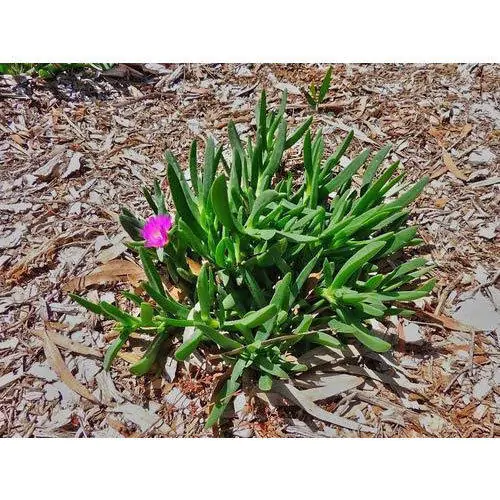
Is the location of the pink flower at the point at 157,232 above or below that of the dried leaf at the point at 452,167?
below

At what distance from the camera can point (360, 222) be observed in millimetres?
1884

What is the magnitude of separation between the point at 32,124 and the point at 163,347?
3.77ft

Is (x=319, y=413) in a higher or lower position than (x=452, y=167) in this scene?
lower

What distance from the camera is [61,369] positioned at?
1.96 m

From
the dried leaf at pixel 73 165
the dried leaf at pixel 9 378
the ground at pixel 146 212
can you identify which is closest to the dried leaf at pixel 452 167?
the ground at pixel 146 212

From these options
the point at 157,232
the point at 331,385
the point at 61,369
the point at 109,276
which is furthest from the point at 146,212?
the point at 331,385

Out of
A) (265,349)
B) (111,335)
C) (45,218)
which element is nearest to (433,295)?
(265,349)

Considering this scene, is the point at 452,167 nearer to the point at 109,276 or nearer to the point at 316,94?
the point at 316,94

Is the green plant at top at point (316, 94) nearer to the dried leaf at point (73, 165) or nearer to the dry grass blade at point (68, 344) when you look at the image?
the dried leaf at point (73, 165)

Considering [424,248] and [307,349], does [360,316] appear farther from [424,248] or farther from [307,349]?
[424,248]

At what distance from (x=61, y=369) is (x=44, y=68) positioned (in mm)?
1368

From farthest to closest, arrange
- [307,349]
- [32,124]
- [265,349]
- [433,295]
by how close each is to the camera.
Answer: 1. [32,124]
2. [433,295]
3. [307,349]
4. [265,349]

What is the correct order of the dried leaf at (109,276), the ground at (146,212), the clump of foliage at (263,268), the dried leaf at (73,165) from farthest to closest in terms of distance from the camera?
the dried leaf at (73,165)
the dried leaf at (109,276)
the ground at (146,212)
the clump of foliage at (263,268)

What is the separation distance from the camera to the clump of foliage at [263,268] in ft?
5.82
